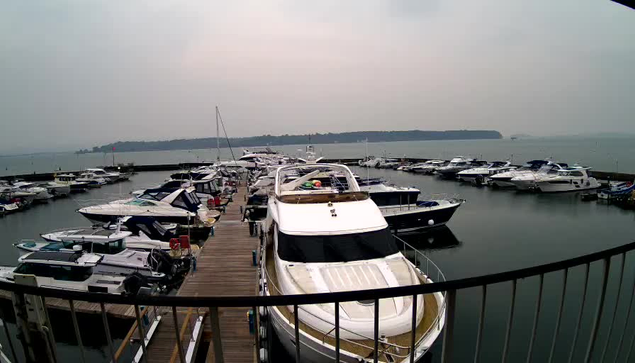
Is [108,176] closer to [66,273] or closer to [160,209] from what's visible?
[160,209]

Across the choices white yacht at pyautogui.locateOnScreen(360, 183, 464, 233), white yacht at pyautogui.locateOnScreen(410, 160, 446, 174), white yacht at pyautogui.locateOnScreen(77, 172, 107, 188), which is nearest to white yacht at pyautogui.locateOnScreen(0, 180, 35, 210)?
white yacht at pyautogui.locateOnScreen(77, 172, 107, 188)

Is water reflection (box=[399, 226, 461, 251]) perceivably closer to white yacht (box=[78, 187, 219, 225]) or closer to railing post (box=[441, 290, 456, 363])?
white yacht (box=[78, 187, 219, 225])

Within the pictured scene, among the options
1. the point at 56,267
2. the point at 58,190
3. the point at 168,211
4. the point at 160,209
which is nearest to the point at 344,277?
the point at 56,267

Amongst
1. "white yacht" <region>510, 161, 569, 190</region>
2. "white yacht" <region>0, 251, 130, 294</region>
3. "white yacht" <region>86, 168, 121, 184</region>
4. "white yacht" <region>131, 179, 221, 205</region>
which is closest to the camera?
"white yacht" <region>0, 251, 130, 294</region>

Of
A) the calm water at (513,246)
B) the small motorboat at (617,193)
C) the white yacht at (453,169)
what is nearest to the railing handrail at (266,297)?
the calm water at (513,246)

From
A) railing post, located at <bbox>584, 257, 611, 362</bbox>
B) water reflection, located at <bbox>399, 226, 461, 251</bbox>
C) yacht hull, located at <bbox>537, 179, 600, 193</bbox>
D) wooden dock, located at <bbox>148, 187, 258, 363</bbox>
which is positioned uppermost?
railing post, located at <bbox>584, 257, 611, 362</bbox>

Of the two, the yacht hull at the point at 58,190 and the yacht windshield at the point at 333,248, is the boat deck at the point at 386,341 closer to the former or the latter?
the yacht windshield at the point at 333,248

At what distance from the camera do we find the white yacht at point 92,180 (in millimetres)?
42406

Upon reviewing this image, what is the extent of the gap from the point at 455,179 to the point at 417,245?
2937cm

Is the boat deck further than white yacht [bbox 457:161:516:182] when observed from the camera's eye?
No

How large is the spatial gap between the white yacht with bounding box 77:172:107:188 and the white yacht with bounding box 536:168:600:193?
53489 mm

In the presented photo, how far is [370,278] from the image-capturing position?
6.96 m

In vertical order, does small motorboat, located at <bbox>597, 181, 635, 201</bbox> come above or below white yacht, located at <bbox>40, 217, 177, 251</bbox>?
below

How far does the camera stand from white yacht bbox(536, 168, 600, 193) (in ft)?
104
